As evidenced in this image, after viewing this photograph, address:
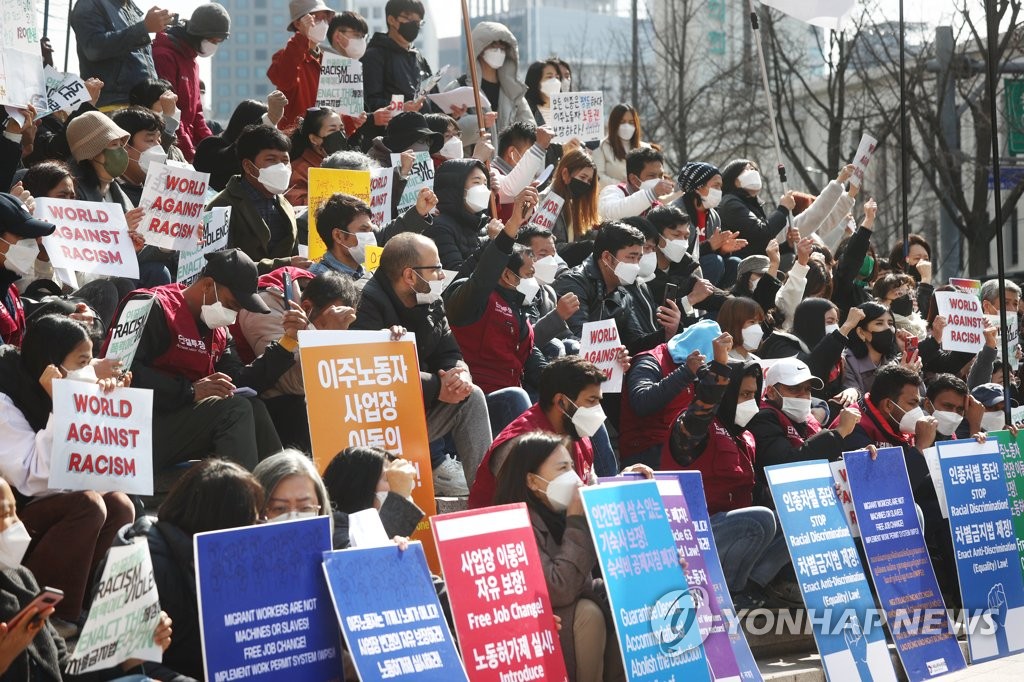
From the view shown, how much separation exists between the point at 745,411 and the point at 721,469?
0.40m

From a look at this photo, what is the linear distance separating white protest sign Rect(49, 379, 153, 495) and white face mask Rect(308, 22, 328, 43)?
27.5 ft

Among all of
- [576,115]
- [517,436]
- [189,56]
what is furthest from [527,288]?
[189,56]

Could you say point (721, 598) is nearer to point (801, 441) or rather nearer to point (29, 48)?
point (801, 441)

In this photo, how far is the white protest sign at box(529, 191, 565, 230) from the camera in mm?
12641

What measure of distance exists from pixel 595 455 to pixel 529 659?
2545 mm

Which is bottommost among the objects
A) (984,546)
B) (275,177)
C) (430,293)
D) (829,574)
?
(984,546)

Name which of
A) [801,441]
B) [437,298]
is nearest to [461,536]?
[437,298]

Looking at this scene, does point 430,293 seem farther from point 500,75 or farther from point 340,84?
point 500,75

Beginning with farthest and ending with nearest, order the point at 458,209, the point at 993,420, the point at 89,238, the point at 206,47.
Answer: the point at 206,47, the point at 993,420, the point at 458,209, the point at 89,238

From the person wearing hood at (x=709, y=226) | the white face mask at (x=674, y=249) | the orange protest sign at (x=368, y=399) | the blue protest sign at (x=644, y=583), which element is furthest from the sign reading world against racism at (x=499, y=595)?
the person wearing hood at (x=709, y=226)

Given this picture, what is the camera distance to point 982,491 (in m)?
10.3

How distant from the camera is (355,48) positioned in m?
14.5

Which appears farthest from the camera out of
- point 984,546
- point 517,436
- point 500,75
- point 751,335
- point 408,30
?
point 500,75

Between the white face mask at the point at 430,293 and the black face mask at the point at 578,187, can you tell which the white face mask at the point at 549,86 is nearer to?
the black face mask at the point at 578,187
